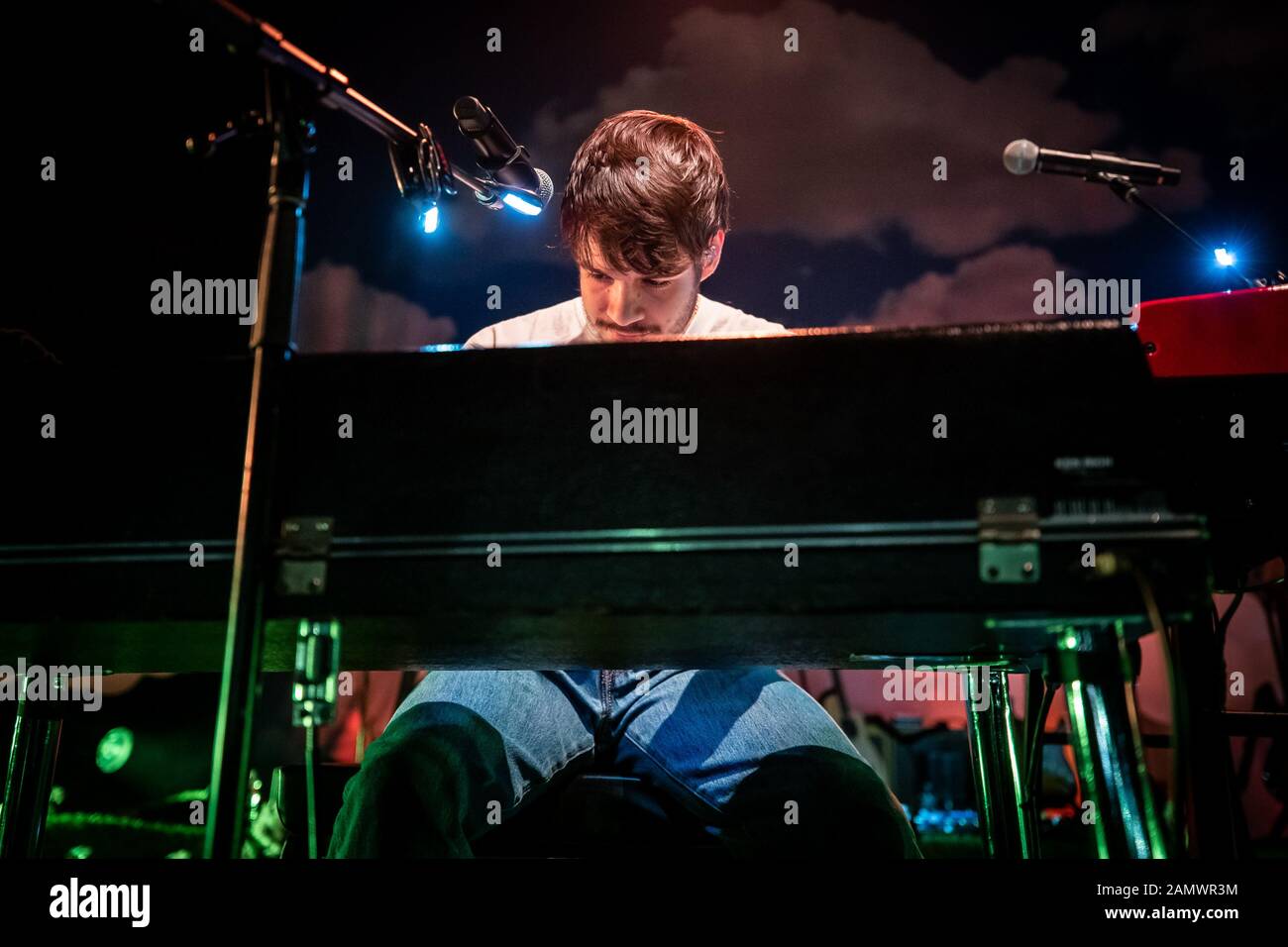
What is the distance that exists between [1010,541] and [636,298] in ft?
3.75

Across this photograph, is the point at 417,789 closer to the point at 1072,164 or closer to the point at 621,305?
the point at 621,305

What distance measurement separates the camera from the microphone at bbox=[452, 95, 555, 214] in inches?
37.6

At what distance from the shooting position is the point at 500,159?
40.3 inches

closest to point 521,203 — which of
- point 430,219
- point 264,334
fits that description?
point 430,219

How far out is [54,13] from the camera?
180 centimetres

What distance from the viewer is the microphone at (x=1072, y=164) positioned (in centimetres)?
121

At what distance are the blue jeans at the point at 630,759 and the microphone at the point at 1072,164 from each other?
85cm

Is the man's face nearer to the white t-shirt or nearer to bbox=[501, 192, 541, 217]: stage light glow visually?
the white t-shirt

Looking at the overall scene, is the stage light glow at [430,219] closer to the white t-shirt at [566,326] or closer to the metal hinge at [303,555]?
the metal hinge at [303,555]

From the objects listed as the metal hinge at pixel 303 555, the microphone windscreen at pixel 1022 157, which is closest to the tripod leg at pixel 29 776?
the metal hinge at pixel 303 555

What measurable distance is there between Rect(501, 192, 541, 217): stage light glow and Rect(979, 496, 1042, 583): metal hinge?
28.3 inches

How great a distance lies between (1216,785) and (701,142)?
1.55 m

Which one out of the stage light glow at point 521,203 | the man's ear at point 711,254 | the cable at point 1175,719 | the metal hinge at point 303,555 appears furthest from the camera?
the man's ear at point 711,254
